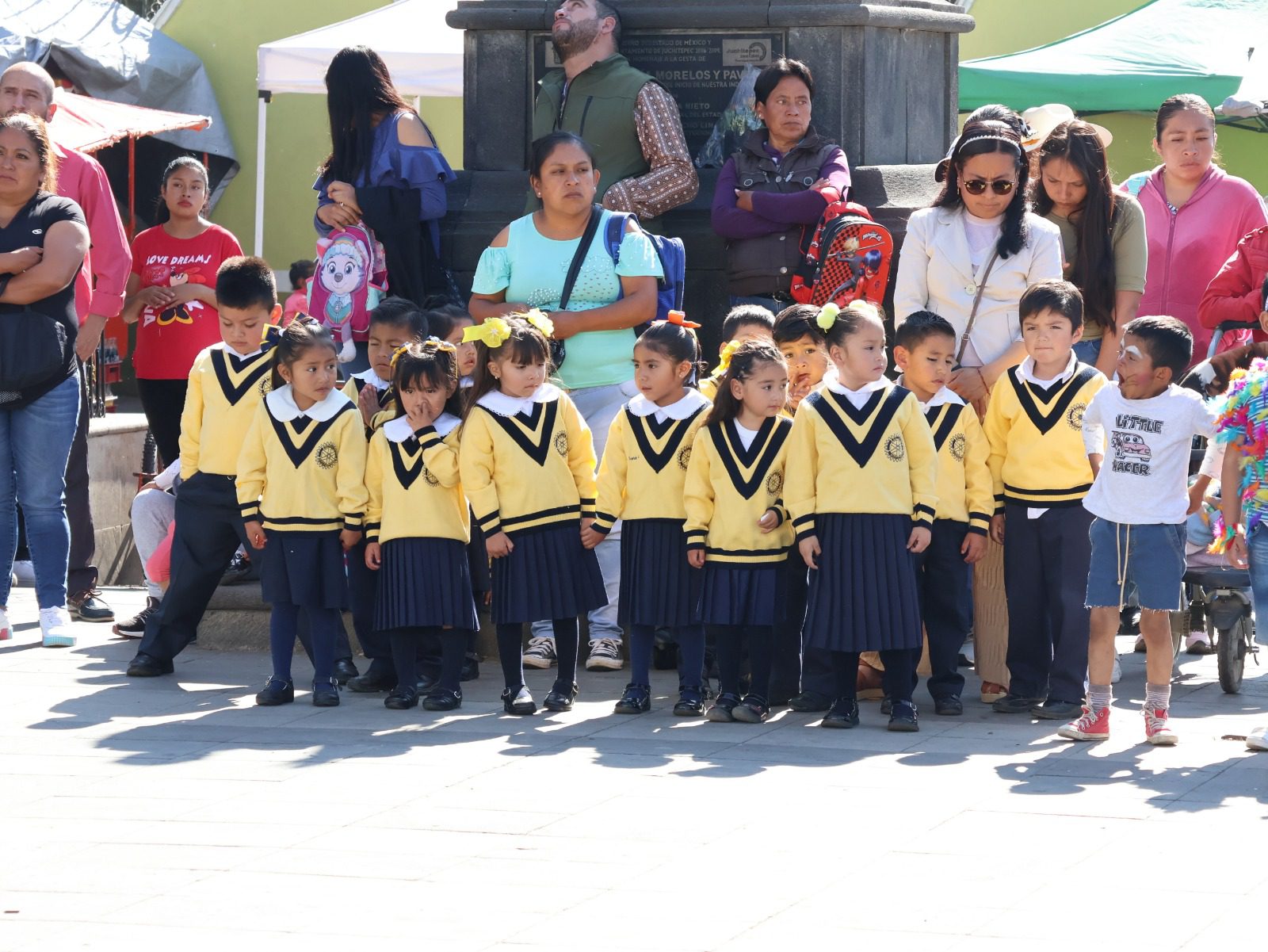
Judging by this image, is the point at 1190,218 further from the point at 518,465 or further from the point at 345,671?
the point at 345,671

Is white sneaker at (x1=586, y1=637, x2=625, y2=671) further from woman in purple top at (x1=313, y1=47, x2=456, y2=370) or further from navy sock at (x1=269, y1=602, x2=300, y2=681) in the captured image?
woman in purple top at (x1=313, y1=47, x2=456, y2=370)

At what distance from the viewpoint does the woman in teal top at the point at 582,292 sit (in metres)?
7.64

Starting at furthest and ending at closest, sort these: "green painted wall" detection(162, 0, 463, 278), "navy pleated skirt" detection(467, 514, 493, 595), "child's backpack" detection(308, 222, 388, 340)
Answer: "green painted wall" detection(162, 0, 463, 278), "child's backpack" detection(308, 222, 388, 340), "navy pleated skirt" detection(467, 514, 493, 595)

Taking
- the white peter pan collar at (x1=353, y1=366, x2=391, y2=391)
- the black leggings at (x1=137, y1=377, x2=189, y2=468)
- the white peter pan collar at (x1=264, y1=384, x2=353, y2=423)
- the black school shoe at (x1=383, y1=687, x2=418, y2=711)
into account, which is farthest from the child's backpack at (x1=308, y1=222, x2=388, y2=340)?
the black school shoe at (x1=383, y1=687, x2=418, y2=711)

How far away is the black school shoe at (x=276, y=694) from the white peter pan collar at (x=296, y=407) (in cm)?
94

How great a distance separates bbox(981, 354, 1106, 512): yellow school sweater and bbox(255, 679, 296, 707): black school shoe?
8.66ft

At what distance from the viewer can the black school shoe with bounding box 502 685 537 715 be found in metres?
6.88

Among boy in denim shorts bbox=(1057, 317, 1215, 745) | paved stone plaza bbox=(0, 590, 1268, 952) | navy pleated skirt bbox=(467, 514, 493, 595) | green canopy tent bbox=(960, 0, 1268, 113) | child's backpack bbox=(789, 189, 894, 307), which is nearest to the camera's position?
paved stone plaza bbox=(0, 590, 1268, 952)

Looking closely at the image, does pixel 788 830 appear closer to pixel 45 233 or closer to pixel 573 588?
pixel 573 588

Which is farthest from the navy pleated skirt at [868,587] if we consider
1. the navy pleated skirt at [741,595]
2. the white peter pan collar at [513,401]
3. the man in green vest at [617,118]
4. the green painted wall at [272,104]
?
the green painted wall at [272,104]

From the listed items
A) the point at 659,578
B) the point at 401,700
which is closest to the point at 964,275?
the point at 659,578

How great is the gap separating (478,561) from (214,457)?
1108mm

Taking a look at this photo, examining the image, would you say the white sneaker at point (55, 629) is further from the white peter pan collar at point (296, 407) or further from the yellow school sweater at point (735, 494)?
the yellow school sweater at point (735, 494)

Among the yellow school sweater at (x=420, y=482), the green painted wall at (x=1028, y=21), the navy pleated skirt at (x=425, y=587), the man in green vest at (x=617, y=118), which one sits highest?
the green painted wall at (x=1028, y=21)
